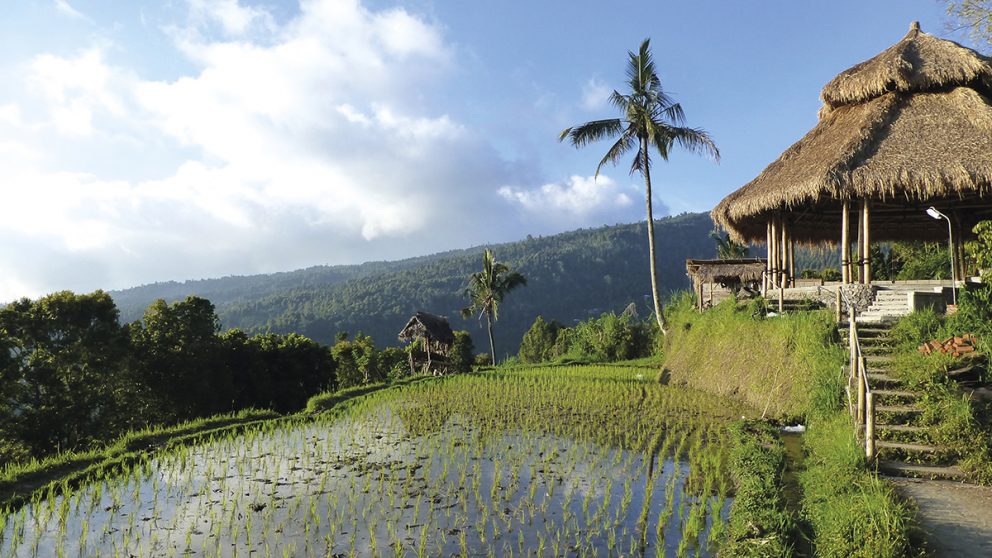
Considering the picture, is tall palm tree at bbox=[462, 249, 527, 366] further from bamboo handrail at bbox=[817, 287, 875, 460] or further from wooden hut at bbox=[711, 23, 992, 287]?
bamboo handrail at bbox=[817, 287, 875, 460]

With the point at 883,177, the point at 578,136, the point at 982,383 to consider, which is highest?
the point at 578,136

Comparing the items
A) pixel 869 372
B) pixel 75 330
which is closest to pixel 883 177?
pixel 869 372

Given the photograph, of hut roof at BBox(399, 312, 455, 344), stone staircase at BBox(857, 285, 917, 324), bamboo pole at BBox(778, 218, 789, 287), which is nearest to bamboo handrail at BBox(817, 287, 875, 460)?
stone staircase at BBox(857, 285, 917, 324)

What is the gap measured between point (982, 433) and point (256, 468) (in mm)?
9757

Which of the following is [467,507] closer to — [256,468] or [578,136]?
[256,468]

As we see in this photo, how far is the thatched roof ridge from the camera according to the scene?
1345cm

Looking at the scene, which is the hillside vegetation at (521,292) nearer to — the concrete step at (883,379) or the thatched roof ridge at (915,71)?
the thatched roof ridge at (915,71)

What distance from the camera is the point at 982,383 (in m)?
7.67

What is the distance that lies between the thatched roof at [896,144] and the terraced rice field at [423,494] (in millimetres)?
5377

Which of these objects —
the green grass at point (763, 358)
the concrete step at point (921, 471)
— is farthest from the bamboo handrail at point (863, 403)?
the green grass at point (763, 358)

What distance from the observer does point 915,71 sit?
45.2 ft

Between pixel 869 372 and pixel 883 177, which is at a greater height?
pixel 883 177

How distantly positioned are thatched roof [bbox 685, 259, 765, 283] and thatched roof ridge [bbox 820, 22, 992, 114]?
489 centimetres

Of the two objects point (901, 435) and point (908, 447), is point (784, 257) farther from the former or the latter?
point (908, 447)
